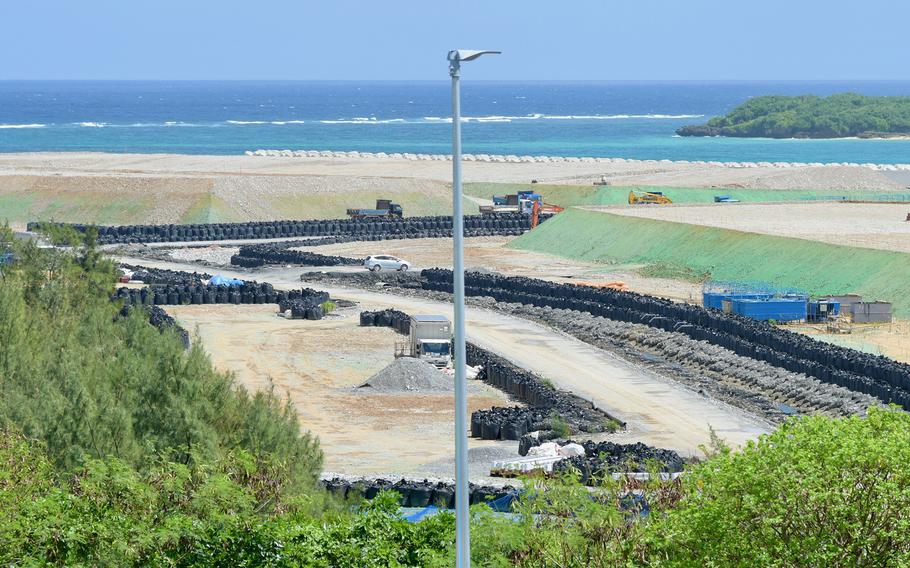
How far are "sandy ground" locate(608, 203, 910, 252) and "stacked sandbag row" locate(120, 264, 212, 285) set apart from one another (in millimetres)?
30263

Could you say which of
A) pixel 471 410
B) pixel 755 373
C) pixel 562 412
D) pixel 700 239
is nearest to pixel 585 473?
pixel 562 412

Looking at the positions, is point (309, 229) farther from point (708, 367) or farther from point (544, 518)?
point (544, 518)

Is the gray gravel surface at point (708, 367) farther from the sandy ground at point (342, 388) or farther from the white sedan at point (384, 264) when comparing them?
the white sedan at point (384, 264)

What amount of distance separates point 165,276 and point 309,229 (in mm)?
24499

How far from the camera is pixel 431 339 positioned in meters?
53.5

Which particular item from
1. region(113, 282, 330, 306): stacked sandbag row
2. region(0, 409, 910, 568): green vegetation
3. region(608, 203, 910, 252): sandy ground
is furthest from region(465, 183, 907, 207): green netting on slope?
region(0, 409, 910, 568): green vegetation

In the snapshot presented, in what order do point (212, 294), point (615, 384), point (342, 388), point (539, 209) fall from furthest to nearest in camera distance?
point (539, 209) < point (212, 294) < point (615, 384) < point (342, 388)

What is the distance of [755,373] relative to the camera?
50.1m

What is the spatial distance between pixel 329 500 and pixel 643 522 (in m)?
7.34

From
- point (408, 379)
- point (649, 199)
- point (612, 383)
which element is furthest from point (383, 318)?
point (649, 199)

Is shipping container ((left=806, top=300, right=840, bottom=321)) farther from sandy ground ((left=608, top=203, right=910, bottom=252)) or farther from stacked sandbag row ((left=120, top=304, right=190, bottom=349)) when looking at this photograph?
stacked sandbag row ((left=120, top=304, right=190, bottom=349))

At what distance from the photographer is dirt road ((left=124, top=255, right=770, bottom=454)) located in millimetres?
41750

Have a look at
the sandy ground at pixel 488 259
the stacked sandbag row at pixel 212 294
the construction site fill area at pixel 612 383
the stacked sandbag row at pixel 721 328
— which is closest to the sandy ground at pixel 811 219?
the sandy ground at pixel 488 259

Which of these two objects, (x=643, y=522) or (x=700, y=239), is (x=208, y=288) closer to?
(x=700, y=239)
